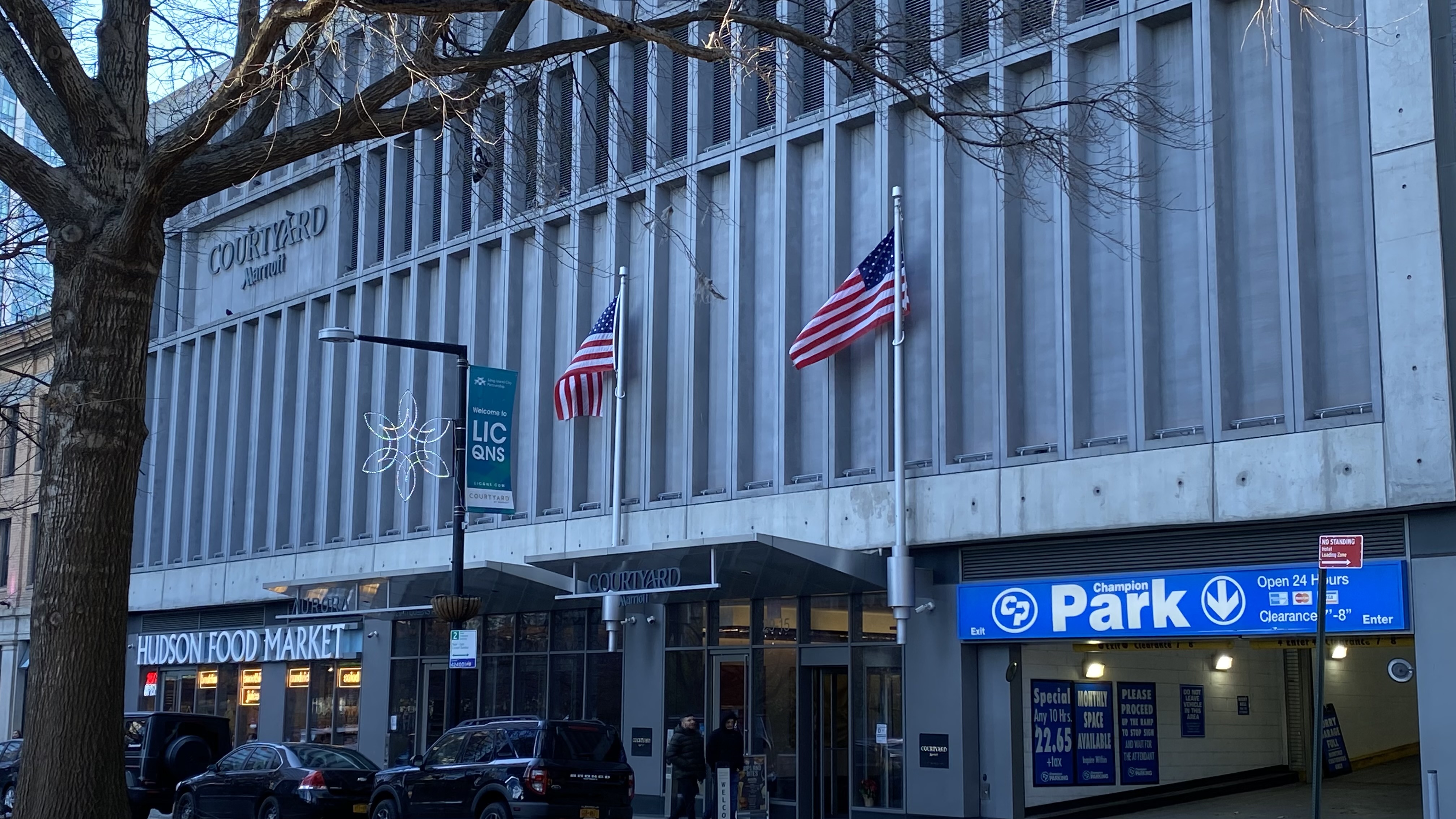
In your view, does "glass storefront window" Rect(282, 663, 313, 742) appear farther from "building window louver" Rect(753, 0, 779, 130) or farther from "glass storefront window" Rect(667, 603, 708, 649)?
"building window louver" Rect(753, 0, 779, 130)

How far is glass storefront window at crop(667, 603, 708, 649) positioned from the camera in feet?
82.5

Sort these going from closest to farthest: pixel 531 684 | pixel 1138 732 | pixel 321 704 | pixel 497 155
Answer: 1. pixel 497 155
2. pixel 1138 732
3. pixel 531 684
4. pixel 321 704

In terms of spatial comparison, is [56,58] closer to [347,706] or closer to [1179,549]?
[1179,549]

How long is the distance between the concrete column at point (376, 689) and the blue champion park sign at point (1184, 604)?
14.7 meters

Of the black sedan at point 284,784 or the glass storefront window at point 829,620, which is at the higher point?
the glass storefront window at point 829,620

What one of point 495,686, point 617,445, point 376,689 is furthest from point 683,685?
point 376,689

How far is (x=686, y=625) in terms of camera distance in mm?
25406

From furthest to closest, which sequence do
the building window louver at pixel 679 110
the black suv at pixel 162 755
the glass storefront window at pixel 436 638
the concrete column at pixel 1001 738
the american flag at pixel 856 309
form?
the glass storefront window at pixel 436 638
the building window louver at pixel 679 110
the black suv at pixel 162 755
the american flag at pixel 856 309
the concrete column at pixel 1001 738

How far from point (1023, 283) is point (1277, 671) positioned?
Answer: 975 cm

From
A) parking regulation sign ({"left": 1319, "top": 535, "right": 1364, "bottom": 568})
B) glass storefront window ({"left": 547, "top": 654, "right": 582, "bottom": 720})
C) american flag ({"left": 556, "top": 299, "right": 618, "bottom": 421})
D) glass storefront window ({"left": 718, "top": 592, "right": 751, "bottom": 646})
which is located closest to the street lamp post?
american flag ({"left": 556, "top": 299, "right": 618, "bottom": 421})

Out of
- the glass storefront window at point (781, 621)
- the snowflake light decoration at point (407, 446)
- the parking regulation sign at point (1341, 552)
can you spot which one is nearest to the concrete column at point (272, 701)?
the snowflake light decoration at point (407, 446)

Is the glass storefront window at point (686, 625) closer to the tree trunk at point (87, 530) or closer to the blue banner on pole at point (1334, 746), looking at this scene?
the blue banner on pole at point (1334, 746)

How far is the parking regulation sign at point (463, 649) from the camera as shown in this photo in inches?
840

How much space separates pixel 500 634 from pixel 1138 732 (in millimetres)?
12349
